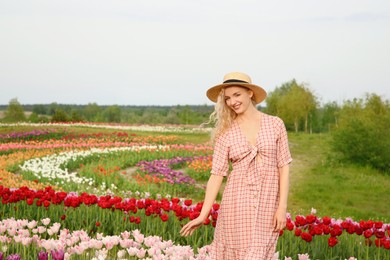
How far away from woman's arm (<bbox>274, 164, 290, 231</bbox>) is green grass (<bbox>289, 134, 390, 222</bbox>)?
4.54 metres

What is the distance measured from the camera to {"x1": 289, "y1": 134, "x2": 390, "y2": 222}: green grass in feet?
34.7

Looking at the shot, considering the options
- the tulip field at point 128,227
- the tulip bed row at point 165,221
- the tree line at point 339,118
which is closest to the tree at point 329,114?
the tree line at point 339,118

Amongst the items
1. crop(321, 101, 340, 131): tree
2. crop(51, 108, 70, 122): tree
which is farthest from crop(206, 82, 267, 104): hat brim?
crop(321, 101, 340, 131): tree

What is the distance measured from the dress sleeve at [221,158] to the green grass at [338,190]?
4576 mm

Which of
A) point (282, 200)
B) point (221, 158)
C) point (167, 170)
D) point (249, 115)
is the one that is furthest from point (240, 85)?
point (167, 170)

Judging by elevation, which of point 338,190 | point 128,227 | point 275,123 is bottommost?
point 338,190

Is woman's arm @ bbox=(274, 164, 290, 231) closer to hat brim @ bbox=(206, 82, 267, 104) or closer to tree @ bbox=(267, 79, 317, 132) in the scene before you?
hat brim @ bbox=(206, 82, 267, 104)

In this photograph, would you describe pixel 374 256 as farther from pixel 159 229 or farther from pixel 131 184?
pixel 131 184

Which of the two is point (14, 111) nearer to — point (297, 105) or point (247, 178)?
point (297, 105)

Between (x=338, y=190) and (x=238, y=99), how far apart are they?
9780 millimetres

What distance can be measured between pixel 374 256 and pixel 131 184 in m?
6.90

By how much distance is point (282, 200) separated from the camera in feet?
12.3

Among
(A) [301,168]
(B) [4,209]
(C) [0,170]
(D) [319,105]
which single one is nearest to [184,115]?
(D) [319,105]

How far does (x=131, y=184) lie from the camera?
11117mm
